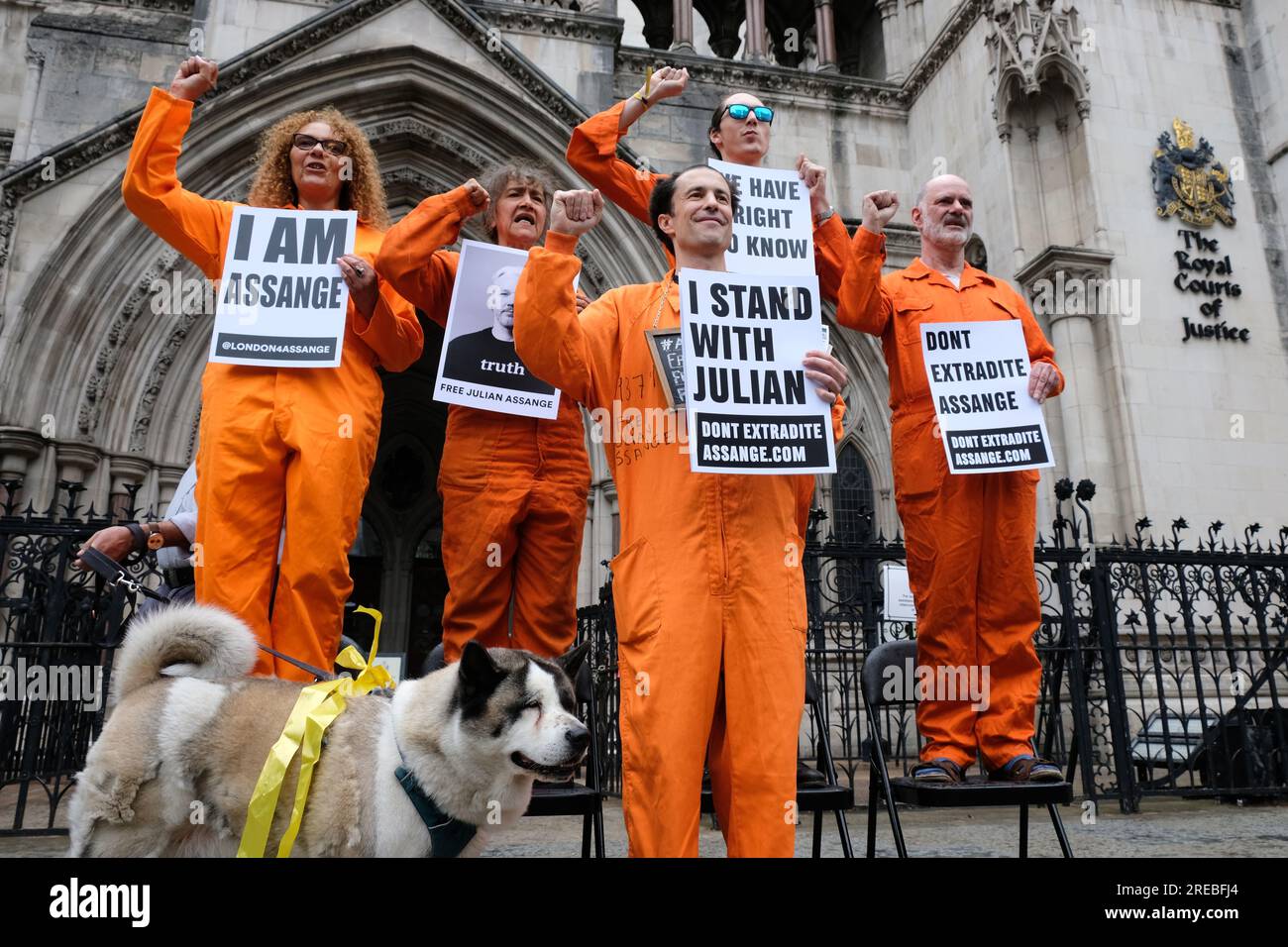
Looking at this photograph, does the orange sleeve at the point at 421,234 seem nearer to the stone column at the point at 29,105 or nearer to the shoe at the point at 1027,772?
the shoe at the point at 1027,772

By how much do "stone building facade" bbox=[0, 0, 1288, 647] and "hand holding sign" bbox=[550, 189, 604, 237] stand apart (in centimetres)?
865

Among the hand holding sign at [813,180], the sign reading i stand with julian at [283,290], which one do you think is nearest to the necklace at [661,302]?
the hand holding sign at [813,180]

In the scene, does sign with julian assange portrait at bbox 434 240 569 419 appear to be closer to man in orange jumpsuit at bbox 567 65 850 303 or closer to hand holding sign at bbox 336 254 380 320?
hand holding sign at bbox 336 254 380 320

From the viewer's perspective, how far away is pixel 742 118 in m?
3.70

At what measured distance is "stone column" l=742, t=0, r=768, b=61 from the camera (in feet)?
53.0

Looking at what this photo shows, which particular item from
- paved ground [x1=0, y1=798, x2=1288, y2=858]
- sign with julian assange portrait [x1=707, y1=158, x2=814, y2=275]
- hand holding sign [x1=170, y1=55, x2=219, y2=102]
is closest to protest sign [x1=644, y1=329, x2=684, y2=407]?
sign with julian assange portrait [x1=707, y1=158, x2=814, y2=275]

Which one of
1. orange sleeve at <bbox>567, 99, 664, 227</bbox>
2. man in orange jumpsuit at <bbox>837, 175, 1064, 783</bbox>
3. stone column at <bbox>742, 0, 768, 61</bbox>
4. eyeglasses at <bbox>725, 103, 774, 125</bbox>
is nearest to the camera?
man in orange jumpsuit at <bbox>837, 175, 1064, 783</bbox>

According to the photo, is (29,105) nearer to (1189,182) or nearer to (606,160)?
(606,160)

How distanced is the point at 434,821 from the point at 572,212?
5.62 ft

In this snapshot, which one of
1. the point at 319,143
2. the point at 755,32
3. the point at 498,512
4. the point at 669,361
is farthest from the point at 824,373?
the point at 755,32

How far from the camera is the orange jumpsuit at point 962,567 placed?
10.9ft

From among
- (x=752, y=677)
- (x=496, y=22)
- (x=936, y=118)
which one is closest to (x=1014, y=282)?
(x=936, y=118)
